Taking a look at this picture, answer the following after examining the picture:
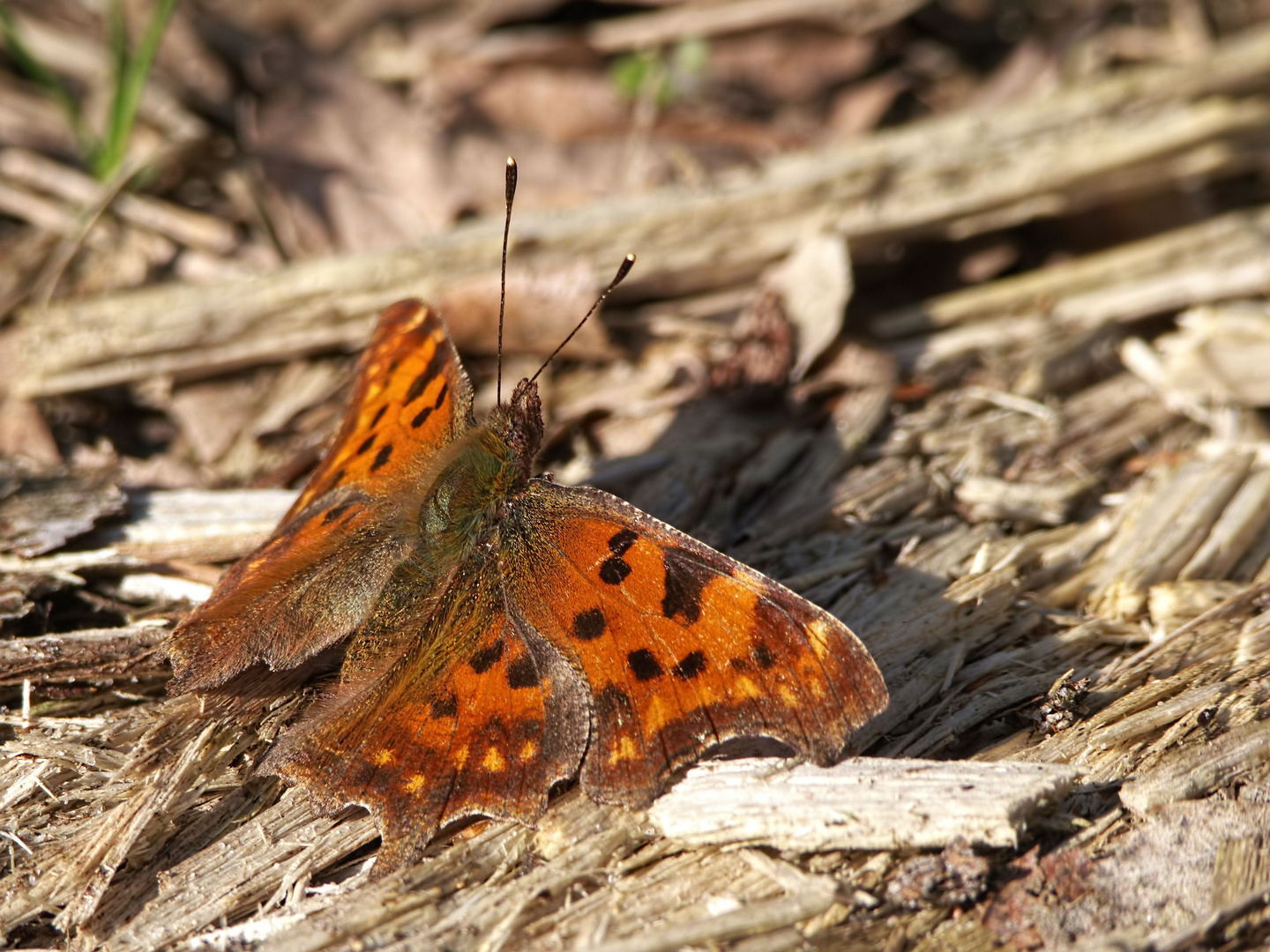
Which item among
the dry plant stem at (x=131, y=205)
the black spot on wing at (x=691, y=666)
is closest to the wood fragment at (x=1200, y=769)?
the black spot on wing at (x=691, y=666)

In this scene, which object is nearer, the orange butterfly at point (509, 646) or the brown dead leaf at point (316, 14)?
the orange butterfly at point (509, 646)

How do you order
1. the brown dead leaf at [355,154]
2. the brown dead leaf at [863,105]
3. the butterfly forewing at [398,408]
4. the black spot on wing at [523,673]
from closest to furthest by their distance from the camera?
1. the black spot on wing at [523,673]
2. the butterfly forewing at [398,408]
3. the brown dead leaf at [355,154]
4. the brown dead leaf at [863,105]

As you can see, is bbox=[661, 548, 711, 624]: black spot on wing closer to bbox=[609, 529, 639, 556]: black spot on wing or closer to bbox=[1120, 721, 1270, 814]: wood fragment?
bbox=[609, 529, 639, 556]: black spot on wing

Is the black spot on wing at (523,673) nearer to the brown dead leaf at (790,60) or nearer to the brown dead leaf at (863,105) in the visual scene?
the brown dead leaf at (863,105)

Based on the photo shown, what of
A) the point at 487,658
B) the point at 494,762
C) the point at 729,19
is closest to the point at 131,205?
the point at 729,19

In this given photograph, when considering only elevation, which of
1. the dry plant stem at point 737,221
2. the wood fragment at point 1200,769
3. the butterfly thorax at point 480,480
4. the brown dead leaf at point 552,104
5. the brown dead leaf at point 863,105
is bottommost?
the wood fragment at point 1200,769

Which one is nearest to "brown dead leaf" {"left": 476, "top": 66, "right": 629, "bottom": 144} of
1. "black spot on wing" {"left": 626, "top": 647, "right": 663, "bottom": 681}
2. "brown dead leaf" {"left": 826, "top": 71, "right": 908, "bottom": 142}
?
"brown dead leaf" {"left": 826, "top": 71, "right": 908, "bottom": 142}

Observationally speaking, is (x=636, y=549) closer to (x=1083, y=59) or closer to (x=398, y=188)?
(x=398, y=188)

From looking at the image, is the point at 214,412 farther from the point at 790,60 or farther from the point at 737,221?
the point at 790,60
